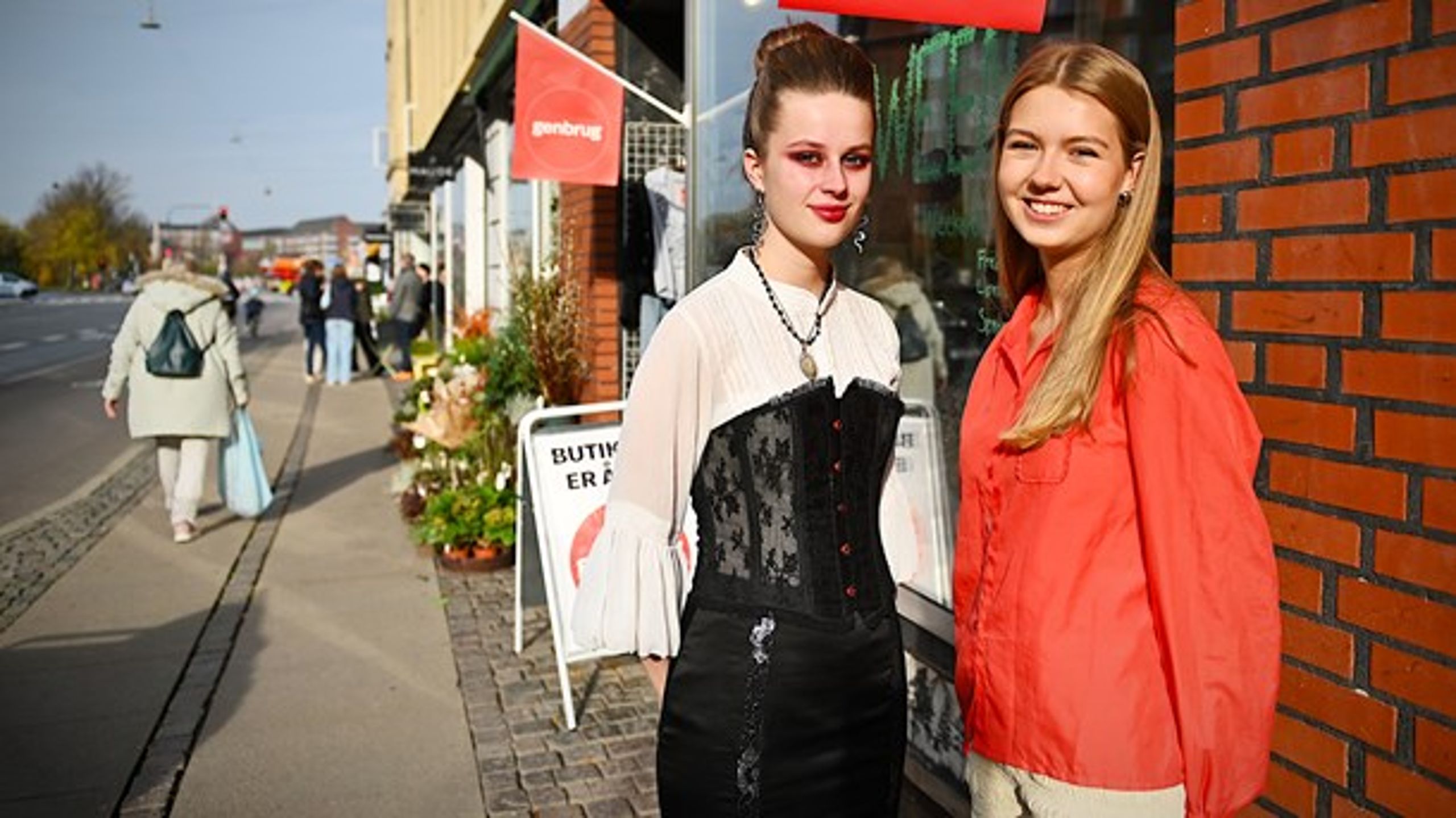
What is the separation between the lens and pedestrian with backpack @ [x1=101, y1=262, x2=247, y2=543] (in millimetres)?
7734

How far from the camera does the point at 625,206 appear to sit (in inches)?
320

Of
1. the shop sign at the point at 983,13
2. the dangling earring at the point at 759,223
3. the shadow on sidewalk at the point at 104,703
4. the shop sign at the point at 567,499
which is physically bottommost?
the shadow on sidewalk at the point at 104,703

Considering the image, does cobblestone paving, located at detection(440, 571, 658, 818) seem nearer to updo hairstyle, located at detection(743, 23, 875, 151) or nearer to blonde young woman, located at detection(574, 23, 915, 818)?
blonde young woman, located at detection(574, 23, 915, 818)

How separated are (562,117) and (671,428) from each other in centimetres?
491

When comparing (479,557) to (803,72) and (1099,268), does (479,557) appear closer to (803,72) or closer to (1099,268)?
(803,72)

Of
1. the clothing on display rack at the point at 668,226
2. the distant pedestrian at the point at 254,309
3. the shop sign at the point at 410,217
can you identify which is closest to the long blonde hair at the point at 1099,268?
the clothing on display rack at the point at 668,226

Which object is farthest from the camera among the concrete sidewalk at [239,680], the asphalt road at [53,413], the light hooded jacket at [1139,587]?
the asphalt road at [53,413]

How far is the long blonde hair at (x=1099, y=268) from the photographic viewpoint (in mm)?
1745

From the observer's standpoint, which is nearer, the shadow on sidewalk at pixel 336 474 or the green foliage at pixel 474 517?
the green foliage at pixel 474 517

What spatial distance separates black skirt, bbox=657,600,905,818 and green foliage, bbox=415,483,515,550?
488cm

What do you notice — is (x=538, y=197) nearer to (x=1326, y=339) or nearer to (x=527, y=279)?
(x=527, y=279)

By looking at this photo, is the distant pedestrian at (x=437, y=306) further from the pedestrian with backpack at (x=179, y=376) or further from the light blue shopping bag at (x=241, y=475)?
the pedestrian with backpack at (x=179, y=376)

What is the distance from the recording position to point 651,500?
→ 209 cm

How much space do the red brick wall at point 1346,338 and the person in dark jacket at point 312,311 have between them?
63.6ft
